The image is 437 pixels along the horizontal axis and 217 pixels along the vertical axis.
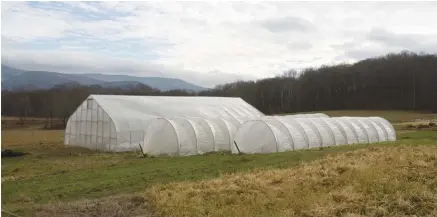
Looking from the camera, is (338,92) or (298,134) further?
(338,92)

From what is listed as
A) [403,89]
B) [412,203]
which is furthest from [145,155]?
[403,89]

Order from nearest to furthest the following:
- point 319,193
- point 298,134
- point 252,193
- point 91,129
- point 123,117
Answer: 1. point 319,193
2. point 252,193
3. point 298,134
4. point 123,117
5. point 91,129

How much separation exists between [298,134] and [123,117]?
41.3 feet

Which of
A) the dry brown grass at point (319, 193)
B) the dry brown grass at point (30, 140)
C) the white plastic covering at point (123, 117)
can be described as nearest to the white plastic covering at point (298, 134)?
the white plastic covering at point (123, 117)

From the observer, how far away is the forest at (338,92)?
7762cm

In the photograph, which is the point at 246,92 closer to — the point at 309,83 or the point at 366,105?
the point at 309,83

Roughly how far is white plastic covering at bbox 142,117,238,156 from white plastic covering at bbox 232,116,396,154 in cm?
254

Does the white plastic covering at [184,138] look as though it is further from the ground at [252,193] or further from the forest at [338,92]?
the forest at [338,92]

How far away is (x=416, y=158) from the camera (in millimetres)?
12188

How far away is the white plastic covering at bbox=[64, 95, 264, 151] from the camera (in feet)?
92.7

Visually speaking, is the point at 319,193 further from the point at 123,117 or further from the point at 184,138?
the point at 123,117

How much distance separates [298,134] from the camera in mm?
22953

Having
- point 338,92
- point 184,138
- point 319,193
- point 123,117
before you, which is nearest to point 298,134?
point 184,138

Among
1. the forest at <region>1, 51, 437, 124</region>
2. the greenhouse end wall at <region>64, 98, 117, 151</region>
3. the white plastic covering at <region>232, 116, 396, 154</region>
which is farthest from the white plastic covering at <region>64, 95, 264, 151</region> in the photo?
the forest at <region>1, 51, 437, 124</region>
